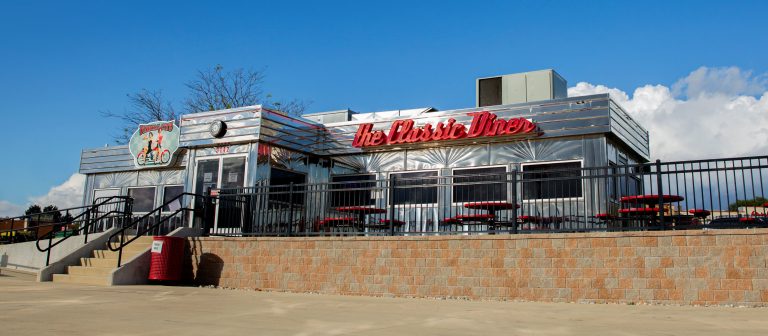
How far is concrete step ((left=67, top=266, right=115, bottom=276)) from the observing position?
13.1 meters

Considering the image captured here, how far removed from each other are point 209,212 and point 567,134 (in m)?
8.43

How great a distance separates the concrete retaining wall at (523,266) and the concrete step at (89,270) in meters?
2.29

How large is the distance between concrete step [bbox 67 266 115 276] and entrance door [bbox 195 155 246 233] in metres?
2.43

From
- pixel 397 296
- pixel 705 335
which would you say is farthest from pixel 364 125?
pixel 705 335

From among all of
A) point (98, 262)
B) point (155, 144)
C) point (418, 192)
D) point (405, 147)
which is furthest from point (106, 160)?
point (418, 192)

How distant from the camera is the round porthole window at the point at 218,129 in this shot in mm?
15656

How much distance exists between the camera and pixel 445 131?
1503 cm

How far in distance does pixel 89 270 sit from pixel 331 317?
811 cm

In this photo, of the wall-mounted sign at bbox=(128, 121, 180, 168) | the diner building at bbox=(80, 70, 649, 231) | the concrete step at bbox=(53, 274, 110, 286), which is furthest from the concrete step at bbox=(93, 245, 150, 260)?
the wall-mounted sign at bbox=(128, 121, 180, 168)

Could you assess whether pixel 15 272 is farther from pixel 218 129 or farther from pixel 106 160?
pixel 218 129

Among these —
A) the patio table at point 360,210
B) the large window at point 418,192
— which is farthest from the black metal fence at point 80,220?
the large window at point 418,192

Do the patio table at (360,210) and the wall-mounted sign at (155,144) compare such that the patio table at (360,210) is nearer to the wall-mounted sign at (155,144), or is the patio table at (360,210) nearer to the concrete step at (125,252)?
the concrete step at (125,252)

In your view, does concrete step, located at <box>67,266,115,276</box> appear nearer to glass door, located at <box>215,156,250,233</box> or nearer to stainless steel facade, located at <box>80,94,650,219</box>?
glass door, located at <box>215,156,250,233</box>

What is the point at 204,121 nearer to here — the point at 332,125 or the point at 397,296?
the point at 332,125
